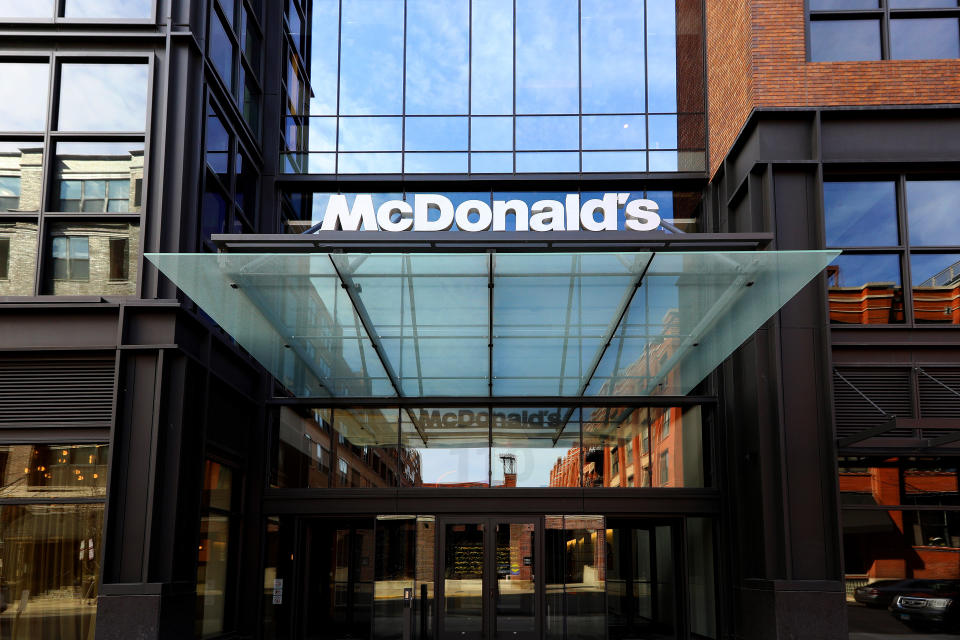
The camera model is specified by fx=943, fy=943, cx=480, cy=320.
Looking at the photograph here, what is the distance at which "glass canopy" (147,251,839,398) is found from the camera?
12352 mm

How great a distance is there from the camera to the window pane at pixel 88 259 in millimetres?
14078

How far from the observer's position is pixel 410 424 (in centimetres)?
1958

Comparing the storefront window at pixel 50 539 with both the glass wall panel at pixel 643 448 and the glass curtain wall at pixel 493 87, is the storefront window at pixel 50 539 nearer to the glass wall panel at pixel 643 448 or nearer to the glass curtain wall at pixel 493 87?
the glass curtain wall at pixel 493 87

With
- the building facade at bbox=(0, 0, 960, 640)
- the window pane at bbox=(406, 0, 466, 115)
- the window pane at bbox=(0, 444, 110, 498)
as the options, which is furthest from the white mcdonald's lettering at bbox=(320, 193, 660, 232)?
the window pane at bbox=(0, 444, 110, 498)

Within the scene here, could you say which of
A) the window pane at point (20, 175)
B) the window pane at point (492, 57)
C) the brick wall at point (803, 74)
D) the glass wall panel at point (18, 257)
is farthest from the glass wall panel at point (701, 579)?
the window pane at point (20, 175)

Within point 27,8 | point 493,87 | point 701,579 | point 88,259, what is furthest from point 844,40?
point 27,8

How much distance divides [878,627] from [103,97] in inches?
572

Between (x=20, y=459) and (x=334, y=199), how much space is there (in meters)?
7.08

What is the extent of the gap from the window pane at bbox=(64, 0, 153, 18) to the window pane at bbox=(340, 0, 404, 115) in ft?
21.2

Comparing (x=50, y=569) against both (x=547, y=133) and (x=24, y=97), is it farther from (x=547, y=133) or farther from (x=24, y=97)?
(x=547, y=133)

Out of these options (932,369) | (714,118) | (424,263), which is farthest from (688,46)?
(424,263)

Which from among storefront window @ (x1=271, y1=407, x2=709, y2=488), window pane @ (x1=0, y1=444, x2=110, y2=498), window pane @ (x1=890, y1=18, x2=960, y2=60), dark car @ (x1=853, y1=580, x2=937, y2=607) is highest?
window pane @ (x1=890, y1=18, x2=960, y2=60)

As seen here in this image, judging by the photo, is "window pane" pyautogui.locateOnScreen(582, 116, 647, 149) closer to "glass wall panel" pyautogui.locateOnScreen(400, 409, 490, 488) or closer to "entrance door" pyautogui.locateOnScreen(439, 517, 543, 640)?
"glass wall panel" pyautogui.locateOnScreen(400, 409, 490, 488)

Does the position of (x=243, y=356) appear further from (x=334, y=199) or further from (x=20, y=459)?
(x=20, y=459)
